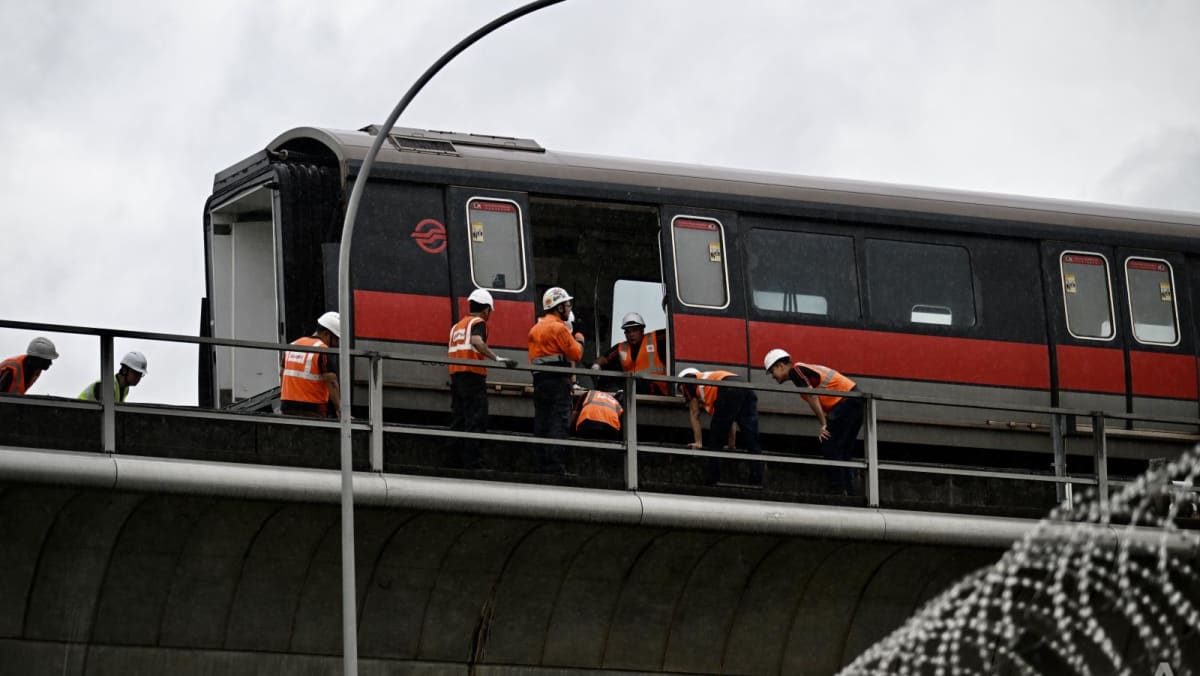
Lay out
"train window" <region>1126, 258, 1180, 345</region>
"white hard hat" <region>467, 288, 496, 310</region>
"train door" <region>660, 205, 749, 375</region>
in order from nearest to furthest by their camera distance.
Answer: "white hard hat" <region>467, 288, 496, 310</region>, "train door" <region>660, 205, 749, 375</region>, "train window" <region>1126, 258, 1180, 345</region>

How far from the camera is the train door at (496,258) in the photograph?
17000 mm

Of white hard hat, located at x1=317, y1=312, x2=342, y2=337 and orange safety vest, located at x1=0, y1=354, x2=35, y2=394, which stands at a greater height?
white hard hat, located at x1=317, y1=312, x2=342, y2=337

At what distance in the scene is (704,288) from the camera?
17.9 m

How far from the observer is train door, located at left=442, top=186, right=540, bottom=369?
55.8 feet

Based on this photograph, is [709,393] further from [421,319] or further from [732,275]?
[421,319]

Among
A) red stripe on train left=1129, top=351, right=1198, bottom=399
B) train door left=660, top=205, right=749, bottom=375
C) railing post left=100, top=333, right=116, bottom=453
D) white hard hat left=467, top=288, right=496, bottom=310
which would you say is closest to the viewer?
railing post left=100, top=333, right=116, bottom=453

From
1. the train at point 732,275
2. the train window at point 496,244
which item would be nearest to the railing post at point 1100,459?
the train at point 732,275

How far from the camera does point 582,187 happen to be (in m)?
17.5

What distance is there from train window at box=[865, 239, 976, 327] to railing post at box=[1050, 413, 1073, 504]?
2.41 meters

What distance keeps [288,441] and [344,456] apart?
142 cm

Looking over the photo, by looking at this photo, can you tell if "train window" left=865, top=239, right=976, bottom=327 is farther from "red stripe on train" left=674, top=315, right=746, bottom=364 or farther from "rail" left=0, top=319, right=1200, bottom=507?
"red stripe on train" left=674, top=315, right=746, bottom=364

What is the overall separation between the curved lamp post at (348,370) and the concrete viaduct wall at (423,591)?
750 millimetres

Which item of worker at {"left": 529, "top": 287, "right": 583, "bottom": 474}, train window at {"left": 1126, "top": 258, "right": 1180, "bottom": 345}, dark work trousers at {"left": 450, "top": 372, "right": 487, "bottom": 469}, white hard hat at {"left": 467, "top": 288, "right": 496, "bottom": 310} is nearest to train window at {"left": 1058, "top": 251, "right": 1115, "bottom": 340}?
train window at {"left": 1126, "top": 258, "right": 1180, "bottom": 345}

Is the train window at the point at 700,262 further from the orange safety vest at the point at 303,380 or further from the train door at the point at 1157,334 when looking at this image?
the train door at the point at 1157,334
